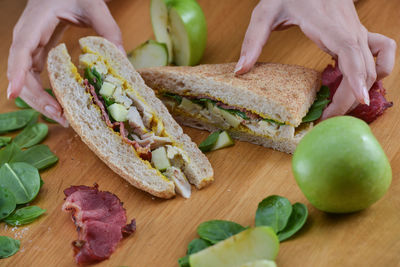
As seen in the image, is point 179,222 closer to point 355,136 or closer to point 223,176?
point 223,176

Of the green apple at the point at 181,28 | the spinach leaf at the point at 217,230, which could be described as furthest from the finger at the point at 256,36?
the spinach leaf at the point at 217,230

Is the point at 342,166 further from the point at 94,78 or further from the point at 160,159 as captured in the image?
the point at 94,78

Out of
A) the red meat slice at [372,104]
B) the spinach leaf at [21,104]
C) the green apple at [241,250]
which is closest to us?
the green apple at [241,250]

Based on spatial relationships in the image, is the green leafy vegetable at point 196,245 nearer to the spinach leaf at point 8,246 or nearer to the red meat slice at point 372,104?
the spinach leaf at point 8,246

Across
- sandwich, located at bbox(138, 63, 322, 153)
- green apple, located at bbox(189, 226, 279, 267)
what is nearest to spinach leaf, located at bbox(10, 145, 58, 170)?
sandwich, located at bbox(138, 63, 322, 153)

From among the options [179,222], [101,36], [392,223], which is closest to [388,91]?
[392,223]
